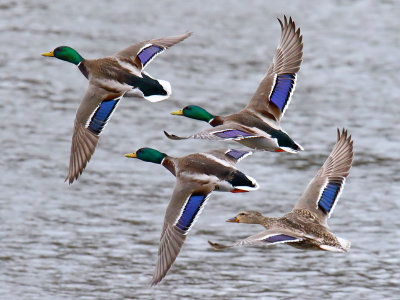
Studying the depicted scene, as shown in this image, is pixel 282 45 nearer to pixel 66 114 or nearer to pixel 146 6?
pixel 66 114

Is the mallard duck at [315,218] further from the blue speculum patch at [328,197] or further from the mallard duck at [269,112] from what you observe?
the mallard duck at [269,112]

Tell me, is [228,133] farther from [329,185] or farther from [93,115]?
[329,185]

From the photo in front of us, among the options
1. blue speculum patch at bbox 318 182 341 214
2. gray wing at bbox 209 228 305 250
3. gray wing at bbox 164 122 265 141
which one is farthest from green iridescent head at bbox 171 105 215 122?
gray wing at bbox 209 228 305 250

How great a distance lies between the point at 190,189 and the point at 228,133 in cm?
62

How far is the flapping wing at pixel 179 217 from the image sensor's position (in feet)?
32.6

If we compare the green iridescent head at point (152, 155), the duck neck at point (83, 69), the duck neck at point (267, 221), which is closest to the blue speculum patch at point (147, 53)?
the duck neck at point (83, 69)

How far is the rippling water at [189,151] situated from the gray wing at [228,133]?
7.78ft

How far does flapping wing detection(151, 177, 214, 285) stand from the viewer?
391 inches

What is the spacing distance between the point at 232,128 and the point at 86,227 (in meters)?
4.25

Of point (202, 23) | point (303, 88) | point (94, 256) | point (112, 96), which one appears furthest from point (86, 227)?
point (202, 23)

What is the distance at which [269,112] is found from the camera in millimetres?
11523

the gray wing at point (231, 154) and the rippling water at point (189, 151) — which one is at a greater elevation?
the gray wing at point (231, 154)

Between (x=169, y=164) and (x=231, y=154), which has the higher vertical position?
(x=231, y=154)

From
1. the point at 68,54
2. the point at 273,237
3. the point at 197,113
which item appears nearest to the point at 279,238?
the point at 273,237
